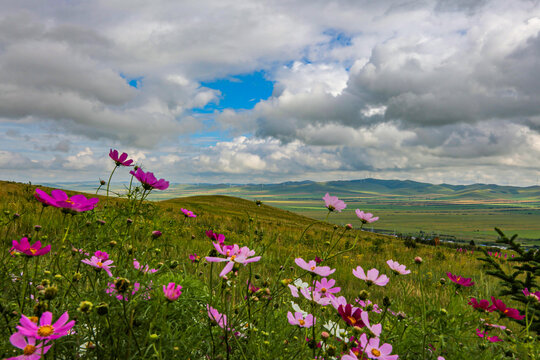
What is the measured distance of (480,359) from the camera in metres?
1.81

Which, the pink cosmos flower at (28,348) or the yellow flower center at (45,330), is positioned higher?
the yellow flower center at (45,330)

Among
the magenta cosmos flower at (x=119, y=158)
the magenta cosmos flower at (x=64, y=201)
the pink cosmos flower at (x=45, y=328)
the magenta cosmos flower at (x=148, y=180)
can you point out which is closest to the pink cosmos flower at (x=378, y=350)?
the pink cosmos flower at (x=45, y=328)

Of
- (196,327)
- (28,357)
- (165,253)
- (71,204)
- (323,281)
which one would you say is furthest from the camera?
(165,253)

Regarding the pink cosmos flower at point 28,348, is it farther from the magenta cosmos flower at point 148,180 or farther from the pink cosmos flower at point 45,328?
the magenta cosmos flower at point 148,180

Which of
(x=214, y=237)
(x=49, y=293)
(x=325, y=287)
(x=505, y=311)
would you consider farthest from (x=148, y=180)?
(x=505, y=311)

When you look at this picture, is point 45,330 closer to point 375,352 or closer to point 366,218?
point 375,352

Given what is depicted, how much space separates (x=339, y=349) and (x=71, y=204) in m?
1.86

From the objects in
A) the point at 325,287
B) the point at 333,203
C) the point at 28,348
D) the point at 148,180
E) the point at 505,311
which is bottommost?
the point at 505,311

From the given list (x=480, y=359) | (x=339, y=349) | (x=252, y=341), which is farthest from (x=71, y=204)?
(x=480, y=359)

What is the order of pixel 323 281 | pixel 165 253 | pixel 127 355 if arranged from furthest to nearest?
pixel 165 253 < pixel 323 281 < pixel 127 355

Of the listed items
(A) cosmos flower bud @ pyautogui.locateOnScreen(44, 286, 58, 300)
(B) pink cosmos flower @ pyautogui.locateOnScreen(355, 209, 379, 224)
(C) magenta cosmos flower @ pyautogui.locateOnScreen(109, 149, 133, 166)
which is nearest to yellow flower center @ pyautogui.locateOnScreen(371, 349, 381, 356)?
(B) pink cosmos flower @ pyautogui.locateOnScreen(355, 209, 379, 224)

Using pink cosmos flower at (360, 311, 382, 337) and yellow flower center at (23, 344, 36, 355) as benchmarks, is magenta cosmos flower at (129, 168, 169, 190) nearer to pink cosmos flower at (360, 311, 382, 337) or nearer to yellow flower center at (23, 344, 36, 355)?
yellow flower center at (23, 344, 36, 355)

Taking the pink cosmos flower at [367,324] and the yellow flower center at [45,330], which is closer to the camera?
the yellow flower center at [45,330]

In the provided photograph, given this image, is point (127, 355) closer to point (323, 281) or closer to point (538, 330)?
point (323, 281)
